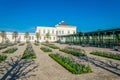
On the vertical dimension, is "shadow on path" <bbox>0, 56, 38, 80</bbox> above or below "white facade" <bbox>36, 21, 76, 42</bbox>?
below

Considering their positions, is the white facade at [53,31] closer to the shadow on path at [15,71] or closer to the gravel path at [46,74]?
the shadow on path at [15,71]

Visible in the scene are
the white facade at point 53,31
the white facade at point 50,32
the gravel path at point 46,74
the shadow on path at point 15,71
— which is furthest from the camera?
the white facade at point 53,31

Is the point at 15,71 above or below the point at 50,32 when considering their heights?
below

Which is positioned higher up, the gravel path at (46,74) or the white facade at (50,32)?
the white facade at (50,32)

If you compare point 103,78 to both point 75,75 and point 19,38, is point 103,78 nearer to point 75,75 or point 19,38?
point 75,75

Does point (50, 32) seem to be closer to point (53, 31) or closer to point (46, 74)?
point (53, 31)

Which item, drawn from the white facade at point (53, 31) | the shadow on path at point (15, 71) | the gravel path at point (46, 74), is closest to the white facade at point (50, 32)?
the white facade at point (53, 31)

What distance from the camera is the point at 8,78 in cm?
588

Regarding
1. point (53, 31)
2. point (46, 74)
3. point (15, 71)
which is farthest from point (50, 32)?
point (46, 74)

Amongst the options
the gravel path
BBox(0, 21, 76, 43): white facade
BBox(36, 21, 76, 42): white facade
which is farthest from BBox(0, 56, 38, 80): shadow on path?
BBox(36, 21, 76, 42): white facade

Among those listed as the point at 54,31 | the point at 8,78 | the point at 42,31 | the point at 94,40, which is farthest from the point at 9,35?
the point at 8,78

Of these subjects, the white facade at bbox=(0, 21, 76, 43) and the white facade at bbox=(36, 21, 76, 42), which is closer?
the white facade at bbox=(0, 21, 76, 43)

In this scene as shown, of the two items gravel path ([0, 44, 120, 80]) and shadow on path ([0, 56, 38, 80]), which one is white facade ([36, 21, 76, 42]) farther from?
gravel path ([0, 44, 120, 80])

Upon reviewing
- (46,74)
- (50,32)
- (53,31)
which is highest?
(53,31)
